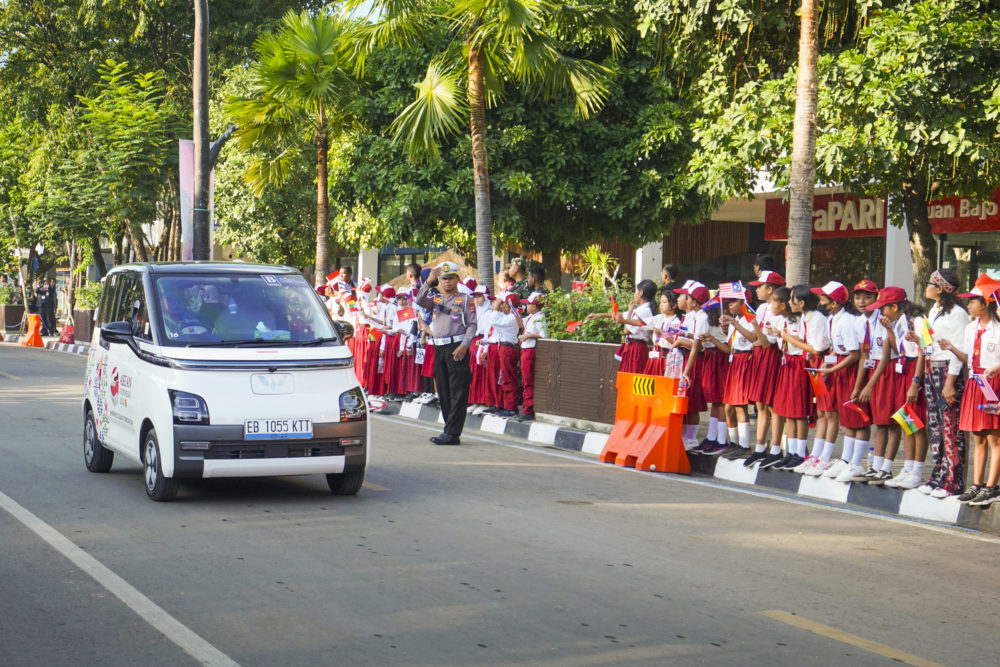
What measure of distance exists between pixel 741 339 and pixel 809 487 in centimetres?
157

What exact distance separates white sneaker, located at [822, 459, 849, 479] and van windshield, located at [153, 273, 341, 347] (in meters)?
4.49

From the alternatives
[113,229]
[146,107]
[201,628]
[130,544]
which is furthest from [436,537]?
[113,229]

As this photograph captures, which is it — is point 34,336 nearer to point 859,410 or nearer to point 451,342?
point 451,342

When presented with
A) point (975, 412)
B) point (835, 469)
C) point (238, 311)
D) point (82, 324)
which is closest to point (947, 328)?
point (975, 412)

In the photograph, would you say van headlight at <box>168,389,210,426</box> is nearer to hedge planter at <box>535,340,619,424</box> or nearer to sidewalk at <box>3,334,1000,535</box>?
sidewalk at <box>3,334,1000,535</box>

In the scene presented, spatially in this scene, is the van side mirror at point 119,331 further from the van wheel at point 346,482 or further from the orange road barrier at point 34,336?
the orange road barrier at point 34,336

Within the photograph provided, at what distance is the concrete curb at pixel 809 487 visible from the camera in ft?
29.9

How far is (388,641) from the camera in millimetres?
5258

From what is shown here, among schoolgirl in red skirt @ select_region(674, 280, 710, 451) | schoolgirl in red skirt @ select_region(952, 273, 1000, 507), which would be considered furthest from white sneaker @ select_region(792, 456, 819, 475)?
schoolgirl in red skirt @ select_region(952, 273, 1000, 507)

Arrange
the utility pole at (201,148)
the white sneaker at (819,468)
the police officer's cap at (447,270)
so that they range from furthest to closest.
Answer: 1. the utility pole at (201,148)
2. the police officer's cap at (447,270)
3. the white sneaker at (819,468)

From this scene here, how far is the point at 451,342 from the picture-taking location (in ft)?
41.5

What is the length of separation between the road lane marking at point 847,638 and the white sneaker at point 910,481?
406 centimetres

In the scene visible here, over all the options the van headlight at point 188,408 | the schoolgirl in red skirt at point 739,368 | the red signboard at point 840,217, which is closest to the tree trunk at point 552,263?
the red signboard at point 840,217

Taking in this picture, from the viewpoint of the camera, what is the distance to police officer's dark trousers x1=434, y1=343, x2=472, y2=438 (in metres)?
12.6
